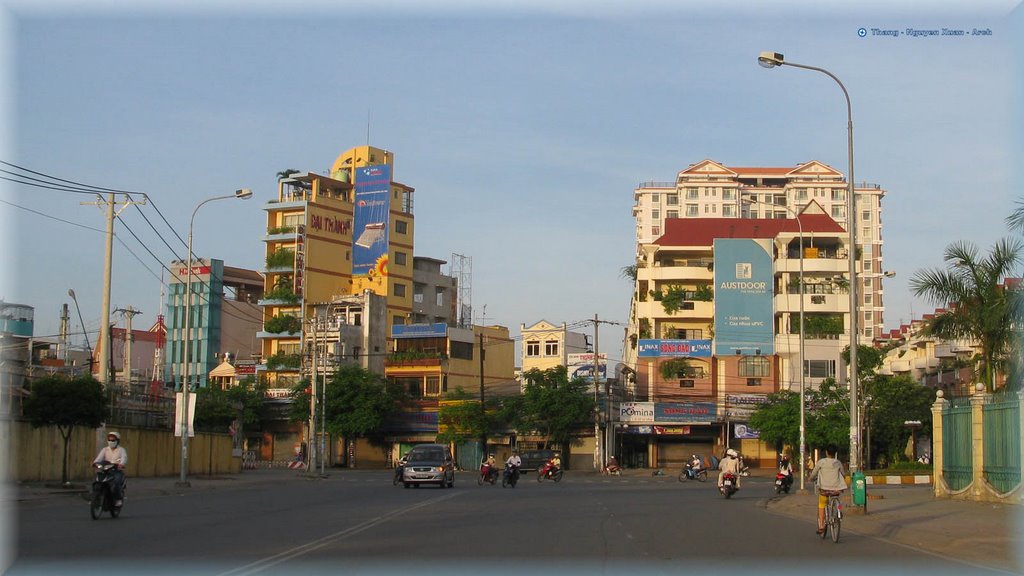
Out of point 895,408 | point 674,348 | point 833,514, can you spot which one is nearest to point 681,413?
point 674,348

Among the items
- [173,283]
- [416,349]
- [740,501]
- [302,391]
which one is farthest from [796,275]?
[173,283]

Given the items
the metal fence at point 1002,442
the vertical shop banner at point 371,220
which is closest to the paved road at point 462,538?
the metal fence at point 1002,442

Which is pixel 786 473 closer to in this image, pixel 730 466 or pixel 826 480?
pixel 730 466

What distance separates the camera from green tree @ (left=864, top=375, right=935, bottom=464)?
6444 centimetres

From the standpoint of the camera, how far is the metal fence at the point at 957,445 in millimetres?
29703

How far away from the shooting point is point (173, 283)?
4043 inches

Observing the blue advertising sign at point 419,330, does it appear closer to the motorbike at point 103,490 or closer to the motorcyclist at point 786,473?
the motorcyclist at point 786,473

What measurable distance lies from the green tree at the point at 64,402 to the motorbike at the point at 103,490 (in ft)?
40.0

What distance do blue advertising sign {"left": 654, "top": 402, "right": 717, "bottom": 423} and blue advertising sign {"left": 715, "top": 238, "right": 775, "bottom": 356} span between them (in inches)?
207

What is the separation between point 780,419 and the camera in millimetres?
65438

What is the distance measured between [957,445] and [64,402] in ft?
84.7

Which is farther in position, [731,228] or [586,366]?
[731,228]

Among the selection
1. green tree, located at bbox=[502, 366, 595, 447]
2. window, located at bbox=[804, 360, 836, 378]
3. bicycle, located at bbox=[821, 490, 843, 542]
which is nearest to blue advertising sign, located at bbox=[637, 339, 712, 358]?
green tree, located at bbox=[502, 366, 595, 447]

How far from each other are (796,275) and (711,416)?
44.5 feet
